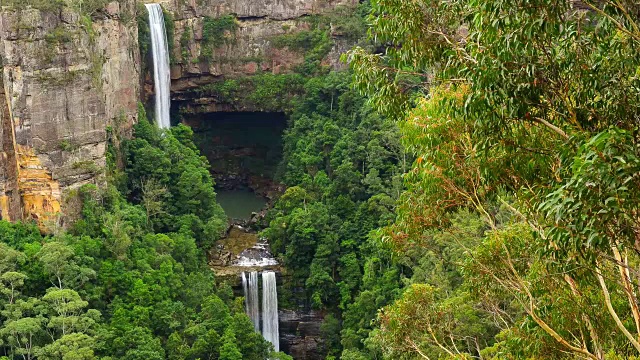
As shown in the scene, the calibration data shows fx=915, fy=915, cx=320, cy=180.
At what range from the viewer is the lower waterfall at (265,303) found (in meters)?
25.8

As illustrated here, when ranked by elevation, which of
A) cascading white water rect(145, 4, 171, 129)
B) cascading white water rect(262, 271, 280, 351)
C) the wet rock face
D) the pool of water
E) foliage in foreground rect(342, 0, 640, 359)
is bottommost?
cascading white water rect(262, 271, 280, 351)

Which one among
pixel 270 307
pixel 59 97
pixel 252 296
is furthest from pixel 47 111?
pixel 270 307

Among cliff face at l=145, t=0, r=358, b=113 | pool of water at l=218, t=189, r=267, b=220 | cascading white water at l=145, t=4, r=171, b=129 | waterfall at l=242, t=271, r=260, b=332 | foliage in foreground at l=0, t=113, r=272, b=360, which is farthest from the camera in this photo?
cliff face at l=145, t=0, r=358, b=113

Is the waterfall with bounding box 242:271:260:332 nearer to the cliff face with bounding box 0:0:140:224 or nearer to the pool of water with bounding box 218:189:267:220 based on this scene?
the cliff face with bounding box 0:0:140:224

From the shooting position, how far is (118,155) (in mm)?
Answer: 25469

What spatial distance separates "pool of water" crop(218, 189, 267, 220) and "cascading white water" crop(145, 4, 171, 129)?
12.2 feet

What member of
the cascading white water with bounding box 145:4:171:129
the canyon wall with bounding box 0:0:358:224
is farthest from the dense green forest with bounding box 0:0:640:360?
the cascading white water with bounding box 145:4:171:129

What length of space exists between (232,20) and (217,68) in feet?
6.14

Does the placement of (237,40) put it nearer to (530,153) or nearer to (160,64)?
(160,64)

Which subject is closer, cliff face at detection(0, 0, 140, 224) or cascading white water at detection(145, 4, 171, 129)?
cliff face at detection(0, 0, 140, 224)

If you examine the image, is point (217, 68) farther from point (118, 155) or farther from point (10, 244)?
point (10, 244)

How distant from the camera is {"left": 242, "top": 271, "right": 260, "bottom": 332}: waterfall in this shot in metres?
25.8

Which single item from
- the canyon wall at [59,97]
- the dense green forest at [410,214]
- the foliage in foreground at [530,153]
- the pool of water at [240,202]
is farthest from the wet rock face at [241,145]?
the foliage in foreground at [530,153]

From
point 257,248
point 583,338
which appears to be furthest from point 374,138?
point 583,338
